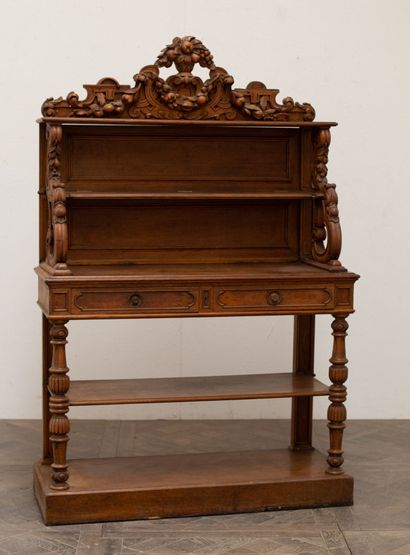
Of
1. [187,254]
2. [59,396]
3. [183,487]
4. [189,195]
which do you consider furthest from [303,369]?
[59,396]

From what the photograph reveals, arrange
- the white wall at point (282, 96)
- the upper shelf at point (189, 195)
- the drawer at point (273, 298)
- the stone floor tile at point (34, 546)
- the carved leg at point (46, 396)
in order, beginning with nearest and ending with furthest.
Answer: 1. the stone floor tile at point (34, 546)
2. the drawer at point (273, 298)
3. the upper shelf at point (189, 195)
4. the carved leg at point (46, 396)
5. the white wall at point (282, 96)

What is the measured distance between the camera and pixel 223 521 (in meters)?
4.68

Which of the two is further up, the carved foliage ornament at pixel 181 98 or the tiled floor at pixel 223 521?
the carved foliage ornament at pixel 181 98

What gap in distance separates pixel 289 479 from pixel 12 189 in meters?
2.48

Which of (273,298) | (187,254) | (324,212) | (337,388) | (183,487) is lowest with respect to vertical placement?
(183,487)

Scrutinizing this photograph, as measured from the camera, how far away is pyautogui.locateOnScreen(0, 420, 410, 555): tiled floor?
4367 mm

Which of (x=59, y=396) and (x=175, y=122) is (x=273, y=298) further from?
(x=59, y=396)

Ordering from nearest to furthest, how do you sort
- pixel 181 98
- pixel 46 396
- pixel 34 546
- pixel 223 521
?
pixel 34 546 → pixel 223 521 → pixel 181 98 → pixel 46 396

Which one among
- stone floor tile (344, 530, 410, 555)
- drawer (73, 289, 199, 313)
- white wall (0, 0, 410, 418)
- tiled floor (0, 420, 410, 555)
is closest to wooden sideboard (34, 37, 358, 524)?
drawer (73, 289, 199, 313)

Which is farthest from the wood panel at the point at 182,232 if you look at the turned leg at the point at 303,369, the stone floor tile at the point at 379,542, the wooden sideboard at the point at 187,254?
the stone floor tile at the point at 379,542

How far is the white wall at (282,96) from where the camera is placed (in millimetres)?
6086

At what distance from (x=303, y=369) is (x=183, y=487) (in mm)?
1005

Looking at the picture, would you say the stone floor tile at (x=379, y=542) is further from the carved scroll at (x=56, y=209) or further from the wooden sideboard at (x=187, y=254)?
the carved scroll at (x=56, y=209)

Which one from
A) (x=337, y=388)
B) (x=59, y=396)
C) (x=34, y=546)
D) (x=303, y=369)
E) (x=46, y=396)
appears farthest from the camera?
(x=303, y=369)
